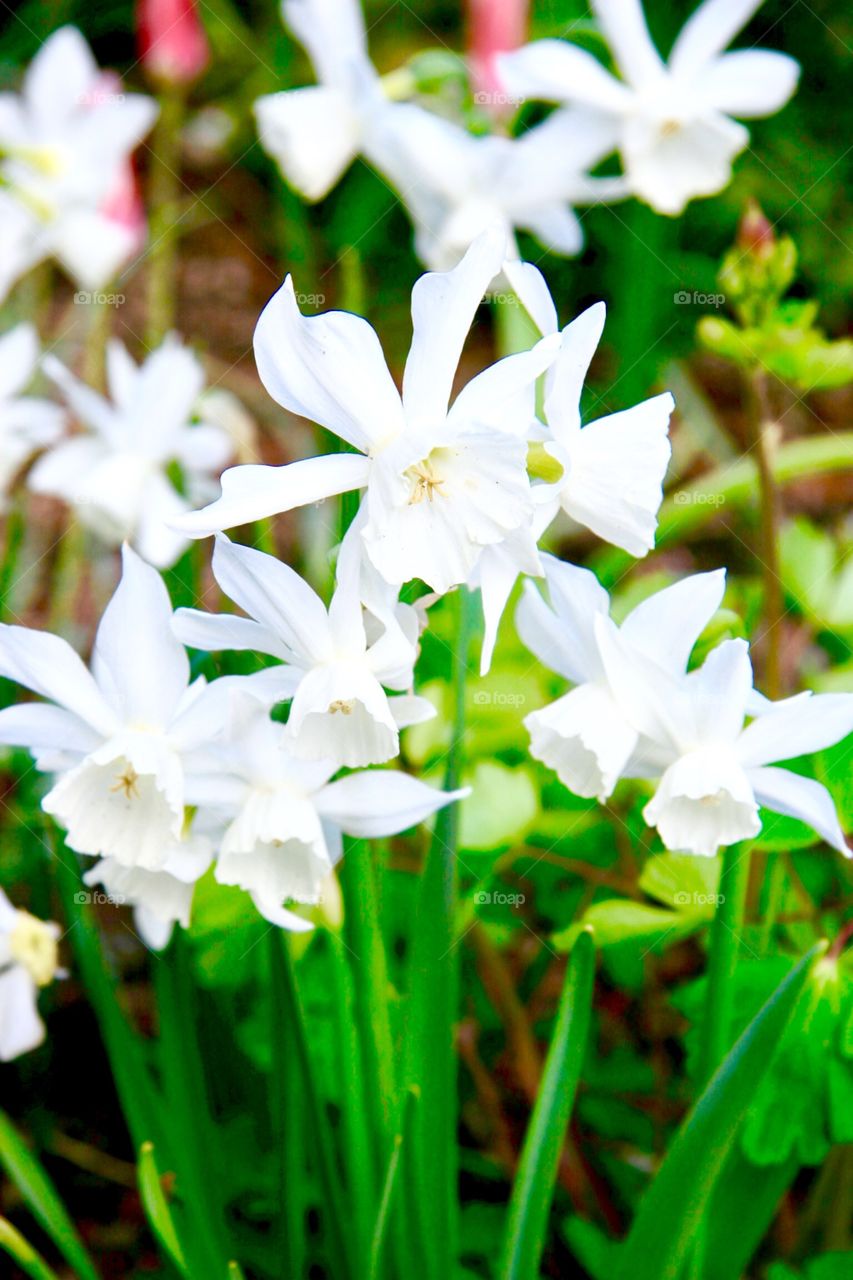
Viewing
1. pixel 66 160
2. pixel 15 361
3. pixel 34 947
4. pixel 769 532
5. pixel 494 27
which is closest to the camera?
pixel 34 947

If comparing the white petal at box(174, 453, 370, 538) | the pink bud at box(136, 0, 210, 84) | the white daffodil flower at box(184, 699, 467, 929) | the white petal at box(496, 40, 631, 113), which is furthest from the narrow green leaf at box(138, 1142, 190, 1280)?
the pink bud at box(136, 0, 210, 84)

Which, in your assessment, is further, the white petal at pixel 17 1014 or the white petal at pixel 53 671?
the white petal at pixel 17 1014

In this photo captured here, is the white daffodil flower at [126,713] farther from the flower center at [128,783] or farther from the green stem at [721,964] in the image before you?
the green stem at [721,964]

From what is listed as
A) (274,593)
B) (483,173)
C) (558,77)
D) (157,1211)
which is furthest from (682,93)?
(157,1211)

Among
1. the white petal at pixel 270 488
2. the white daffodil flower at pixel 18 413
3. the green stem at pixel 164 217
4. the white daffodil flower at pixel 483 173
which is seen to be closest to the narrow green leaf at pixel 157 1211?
the white petal at pixel 270 488

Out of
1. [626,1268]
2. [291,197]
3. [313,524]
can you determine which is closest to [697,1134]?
[626,1268]

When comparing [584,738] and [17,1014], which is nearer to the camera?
[584,738]

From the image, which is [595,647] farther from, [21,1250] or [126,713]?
[21,1250]

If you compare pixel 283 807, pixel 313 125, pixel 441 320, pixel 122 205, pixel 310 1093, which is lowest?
pixel 310 1093
